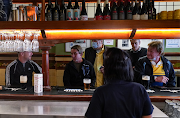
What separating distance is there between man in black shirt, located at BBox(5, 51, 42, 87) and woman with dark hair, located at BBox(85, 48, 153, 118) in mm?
2317

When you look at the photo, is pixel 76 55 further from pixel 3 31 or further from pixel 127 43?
pixel 127 43

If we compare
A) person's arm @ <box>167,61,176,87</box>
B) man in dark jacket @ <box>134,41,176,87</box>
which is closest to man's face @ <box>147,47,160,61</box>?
man in dark jacket @ <box>134,41,176,87</box>

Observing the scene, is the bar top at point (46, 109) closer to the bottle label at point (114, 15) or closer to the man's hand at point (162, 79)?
the man's hand at point (162, 79)

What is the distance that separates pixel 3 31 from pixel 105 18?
1308mm

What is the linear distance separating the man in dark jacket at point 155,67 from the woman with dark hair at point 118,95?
1.63 m

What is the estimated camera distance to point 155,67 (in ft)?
9.41

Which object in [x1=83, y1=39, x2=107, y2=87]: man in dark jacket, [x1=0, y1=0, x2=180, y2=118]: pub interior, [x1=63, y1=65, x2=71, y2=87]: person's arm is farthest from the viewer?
[x1=83, y1=39, x2=107, y2=87]: man in dark jacket

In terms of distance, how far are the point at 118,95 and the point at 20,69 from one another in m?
2.58

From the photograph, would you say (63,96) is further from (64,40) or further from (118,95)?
(118,95)

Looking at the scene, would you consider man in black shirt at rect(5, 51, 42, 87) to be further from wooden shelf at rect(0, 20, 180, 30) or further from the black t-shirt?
the black t-shirt

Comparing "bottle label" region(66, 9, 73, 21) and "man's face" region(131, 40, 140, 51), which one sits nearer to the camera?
"bottle label" region(66, 9, 73, 21)

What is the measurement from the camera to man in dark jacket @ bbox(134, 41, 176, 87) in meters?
2.82

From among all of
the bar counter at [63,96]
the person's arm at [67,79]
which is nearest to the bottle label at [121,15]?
the bar counter at [63,96]

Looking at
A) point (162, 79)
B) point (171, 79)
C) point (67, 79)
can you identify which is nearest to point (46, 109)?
point (67, 79)
